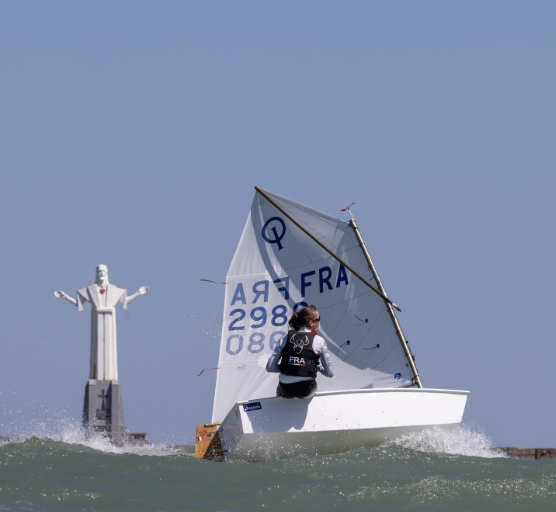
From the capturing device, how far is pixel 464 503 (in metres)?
9.21

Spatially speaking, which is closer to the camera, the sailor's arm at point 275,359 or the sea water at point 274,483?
the sea water at point 274,483

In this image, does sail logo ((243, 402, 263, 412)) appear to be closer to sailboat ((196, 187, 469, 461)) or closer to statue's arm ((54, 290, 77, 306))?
sailboat ((196, 187, 469, 461))

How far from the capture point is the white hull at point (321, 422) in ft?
41.5

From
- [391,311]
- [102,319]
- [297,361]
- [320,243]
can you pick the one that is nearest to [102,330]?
[102,319]

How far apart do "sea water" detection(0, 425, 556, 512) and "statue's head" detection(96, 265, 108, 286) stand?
16.1 metres

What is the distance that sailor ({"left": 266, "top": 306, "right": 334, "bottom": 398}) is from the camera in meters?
12.4

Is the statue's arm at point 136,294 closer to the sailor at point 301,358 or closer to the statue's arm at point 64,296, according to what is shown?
the statue's arm at point 64,296

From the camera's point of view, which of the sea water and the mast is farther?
the mast

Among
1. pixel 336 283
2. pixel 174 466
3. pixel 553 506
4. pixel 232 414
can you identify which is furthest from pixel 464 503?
pixel 336 283

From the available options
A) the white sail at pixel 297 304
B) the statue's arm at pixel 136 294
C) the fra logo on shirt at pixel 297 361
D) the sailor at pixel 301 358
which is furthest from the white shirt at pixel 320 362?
the statue's arm at pixel 136 294

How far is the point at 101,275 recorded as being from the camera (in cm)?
2789

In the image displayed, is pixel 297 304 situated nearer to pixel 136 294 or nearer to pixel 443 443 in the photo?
pixel 443 443

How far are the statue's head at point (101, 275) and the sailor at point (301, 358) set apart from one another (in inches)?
636

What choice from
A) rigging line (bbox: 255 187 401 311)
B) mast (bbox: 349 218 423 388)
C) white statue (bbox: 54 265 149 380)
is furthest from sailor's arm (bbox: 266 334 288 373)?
white statue (bbox: 54 265 149 380)
